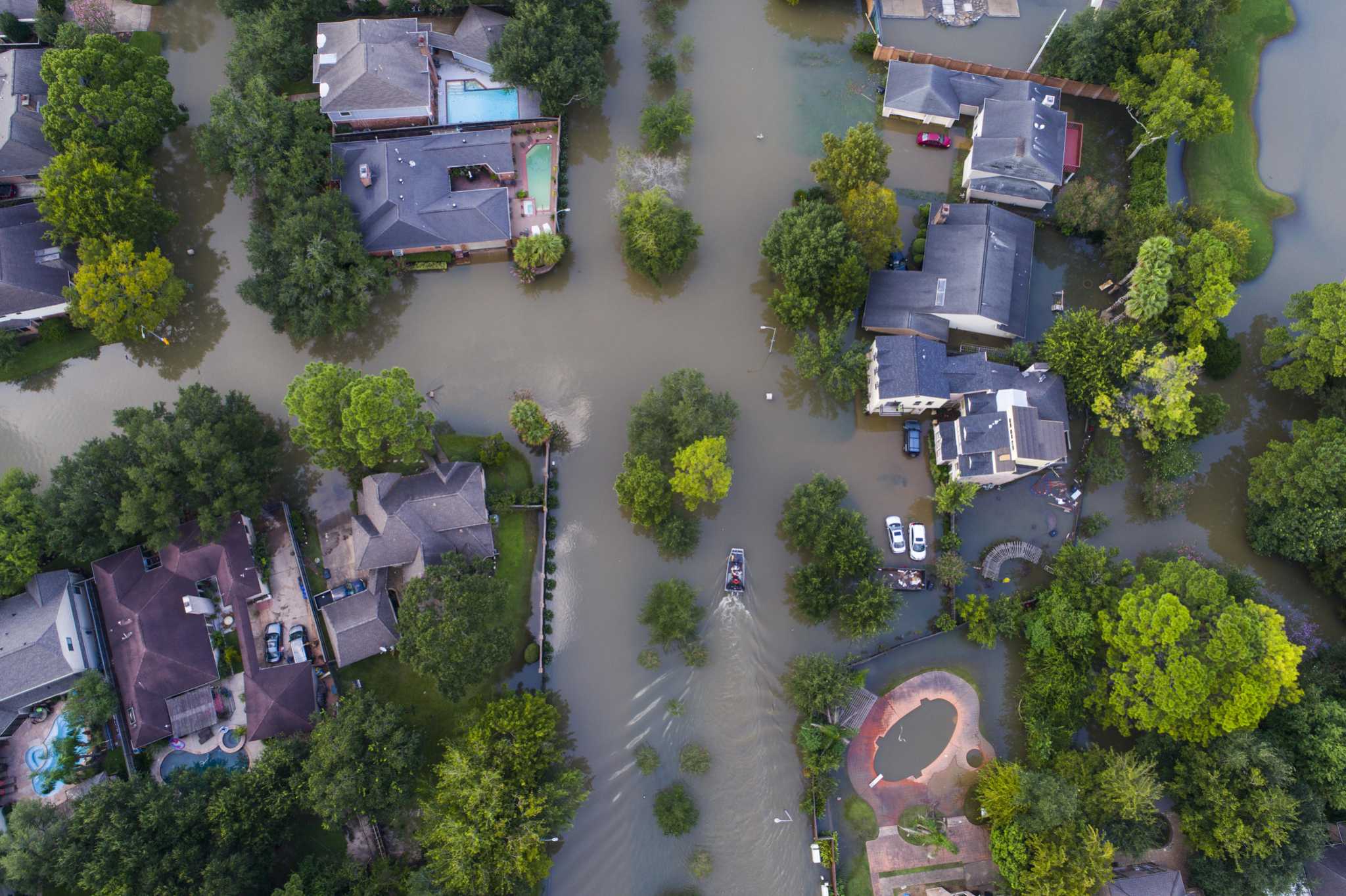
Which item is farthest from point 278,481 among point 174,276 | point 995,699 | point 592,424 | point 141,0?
point 995,699

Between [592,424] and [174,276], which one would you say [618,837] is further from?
[174,276]

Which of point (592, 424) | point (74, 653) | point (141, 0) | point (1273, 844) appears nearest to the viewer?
point (1273, 844)

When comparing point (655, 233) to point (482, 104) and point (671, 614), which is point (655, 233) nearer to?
point (482, 104)

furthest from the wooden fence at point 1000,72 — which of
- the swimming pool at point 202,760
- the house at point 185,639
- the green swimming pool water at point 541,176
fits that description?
the swimming pool at point 202,760

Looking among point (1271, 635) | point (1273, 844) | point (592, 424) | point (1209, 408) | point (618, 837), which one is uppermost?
point (1209, 408)

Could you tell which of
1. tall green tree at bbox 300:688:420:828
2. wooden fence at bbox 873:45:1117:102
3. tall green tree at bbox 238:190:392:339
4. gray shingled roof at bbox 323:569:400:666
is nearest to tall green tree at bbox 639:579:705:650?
tall green tree at bbox 300:688:420:828

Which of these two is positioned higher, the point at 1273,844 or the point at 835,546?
the point at 835,546

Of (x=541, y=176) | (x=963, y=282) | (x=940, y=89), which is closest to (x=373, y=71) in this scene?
(x=541, y=176)

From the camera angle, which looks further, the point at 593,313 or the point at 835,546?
the point at 593,313

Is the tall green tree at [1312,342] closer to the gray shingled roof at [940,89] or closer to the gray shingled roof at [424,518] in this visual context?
the gray shingled roof at [940,89]
